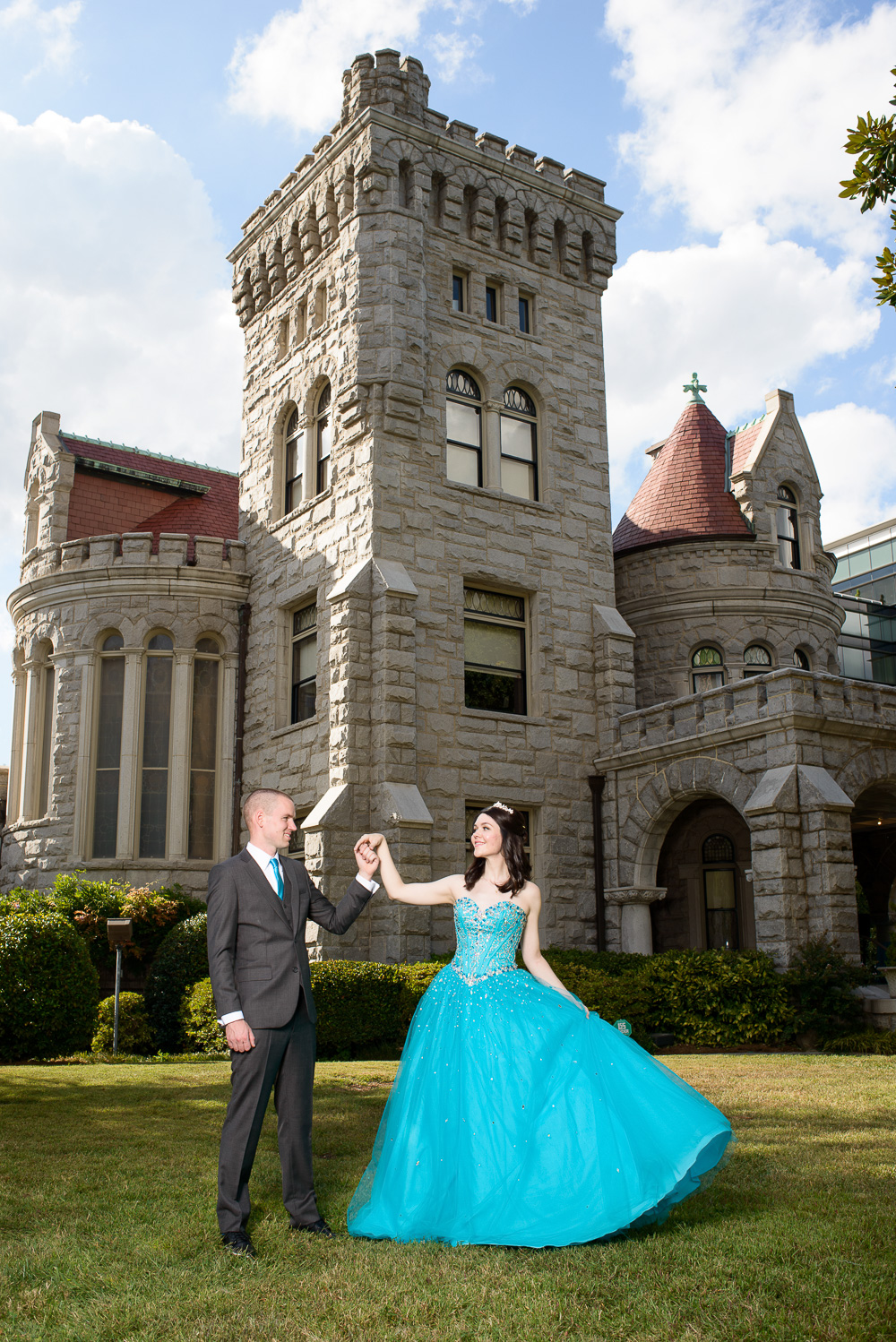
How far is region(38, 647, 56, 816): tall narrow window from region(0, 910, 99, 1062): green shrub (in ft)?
26.3

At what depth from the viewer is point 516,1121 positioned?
5312 millimetres

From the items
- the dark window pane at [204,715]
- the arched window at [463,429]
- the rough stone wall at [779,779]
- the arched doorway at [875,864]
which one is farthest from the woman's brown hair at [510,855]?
the arched doorway at [875,864]

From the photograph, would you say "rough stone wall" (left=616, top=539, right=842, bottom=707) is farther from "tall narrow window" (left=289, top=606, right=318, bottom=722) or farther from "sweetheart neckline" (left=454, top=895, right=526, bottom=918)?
"sweetheart neckline" (left=454, top=895, right=526, bottom=918)

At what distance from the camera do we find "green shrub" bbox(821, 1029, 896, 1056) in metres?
13.9

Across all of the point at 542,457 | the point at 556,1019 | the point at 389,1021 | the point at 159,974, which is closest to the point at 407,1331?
the point at 556,1019

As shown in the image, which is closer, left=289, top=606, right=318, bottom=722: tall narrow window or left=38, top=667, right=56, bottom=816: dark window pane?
left=289, top=606, right=318, bottom=722: tall narrow window

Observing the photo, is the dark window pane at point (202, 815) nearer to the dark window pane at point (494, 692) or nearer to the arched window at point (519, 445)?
the dark window pane at point (494, 692)

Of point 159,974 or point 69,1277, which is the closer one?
point 69,1277

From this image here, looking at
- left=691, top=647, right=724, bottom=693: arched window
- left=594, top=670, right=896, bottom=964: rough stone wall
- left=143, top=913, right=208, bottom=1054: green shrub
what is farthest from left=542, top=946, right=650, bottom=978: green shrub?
left=691, top=647, right=724, bottom=693: arched window

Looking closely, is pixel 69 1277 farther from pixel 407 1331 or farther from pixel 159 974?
pixel 159 974

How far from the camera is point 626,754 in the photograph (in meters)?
19.4

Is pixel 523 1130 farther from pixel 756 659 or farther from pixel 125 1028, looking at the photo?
pixel 756 659

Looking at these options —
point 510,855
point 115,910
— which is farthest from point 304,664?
point 510,855

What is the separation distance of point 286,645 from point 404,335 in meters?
5.95
